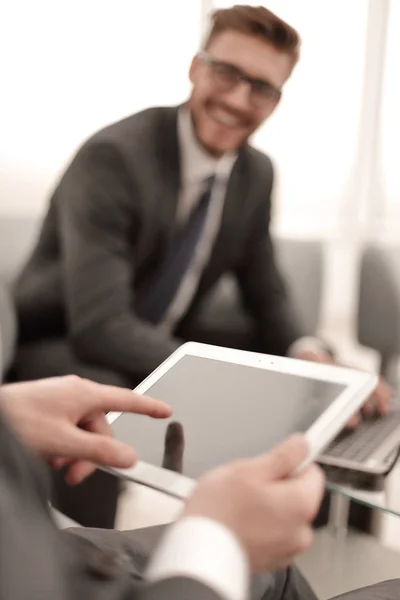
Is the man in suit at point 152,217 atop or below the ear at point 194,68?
below

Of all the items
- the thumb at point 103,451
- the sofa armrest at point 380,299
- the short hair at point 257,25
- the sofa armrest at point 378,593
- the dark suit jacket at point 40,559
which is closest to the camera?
the dark suit jacket at point 40,559

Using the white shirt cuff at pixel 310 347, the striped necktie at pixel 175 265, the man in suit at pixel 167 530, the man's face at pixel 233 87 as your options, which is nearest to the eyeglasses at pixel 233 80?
the man's face at pixel 233 87

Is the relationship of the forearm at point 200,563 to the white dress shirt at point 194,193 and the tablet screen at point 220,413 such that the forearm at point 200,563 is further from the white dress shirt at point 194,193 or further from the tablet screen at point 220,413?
the white dress shirt at point 194,193

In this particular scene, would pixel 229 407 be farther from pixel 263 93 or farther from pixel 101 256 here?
pixel 263 93

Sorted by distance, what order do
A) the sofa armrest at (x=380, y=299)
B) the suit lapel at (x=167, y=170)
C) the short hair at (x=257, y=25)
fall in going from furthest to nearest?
the sofa armrest at (x=380, y=299)
the suit lapel at (x=167, y=170)
the short hair at (x=257, y=25)

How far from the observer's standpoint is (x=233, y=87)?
824mm

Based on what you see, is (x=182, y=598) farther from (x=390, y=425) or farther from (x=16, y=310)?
(x=16, y=310)

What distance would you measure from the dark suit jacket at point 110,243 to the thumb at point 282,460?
1.26 feet

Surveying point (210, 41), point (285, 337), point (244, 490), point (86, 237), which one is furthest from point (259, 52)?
point (244, 490)

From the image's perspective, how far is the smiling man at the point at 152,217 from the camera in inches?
31.0

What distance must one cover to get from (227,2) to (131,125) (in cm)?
19

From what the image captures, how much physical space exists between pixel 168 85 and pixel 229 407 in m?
0.61

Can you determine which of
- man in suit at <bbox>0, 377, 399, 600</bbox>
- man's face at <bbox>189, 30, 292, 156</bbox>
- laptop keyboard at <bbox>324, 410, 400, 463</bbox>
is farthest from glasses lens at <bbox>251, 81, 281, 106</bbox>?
man in suit at <bbox>0, 377, 399, 600</bbox>

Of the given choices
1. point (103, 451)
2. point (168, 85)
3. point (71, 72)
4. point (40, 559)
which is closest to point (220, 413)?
point (103, 451)
